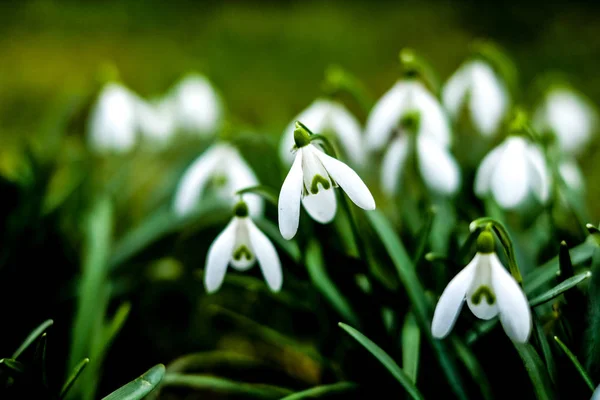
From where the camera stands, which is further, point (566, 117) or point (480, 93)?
point (566, 117)

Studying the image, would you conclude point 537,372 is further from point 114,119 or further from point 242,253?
point 114,119

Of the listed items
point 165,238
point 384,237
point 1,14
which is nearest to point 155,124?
point 165,238

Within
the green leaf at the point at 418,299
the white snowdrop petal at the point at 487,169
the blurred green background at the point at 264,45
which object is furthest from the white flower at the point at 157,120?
the white snowdrop petal at the point at 487,169

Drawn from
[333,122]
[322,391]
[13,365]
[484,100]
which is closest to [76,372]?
[13,365]

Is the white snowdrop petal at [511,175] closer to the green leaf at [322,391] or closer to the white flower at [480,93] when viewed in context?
the white flower at [480,93]

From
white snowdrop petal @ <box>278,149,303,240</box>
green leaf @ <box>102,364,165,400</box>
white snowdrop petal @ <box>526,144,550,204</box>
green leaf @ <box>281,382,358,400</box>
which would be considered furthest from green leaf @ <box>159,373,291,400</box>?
white snowdrop petal @ <box>526,144,550,204</box>

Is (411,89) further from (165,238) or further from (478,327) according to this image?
(165,238)

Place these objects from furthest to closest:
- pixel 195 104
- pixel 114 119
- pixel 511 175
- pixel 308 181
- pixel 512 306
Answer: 1. pixel 195 104
2. pixel 114 119
3. pixel 511 175
4. pixel 308 181
5. pixel 512 306
